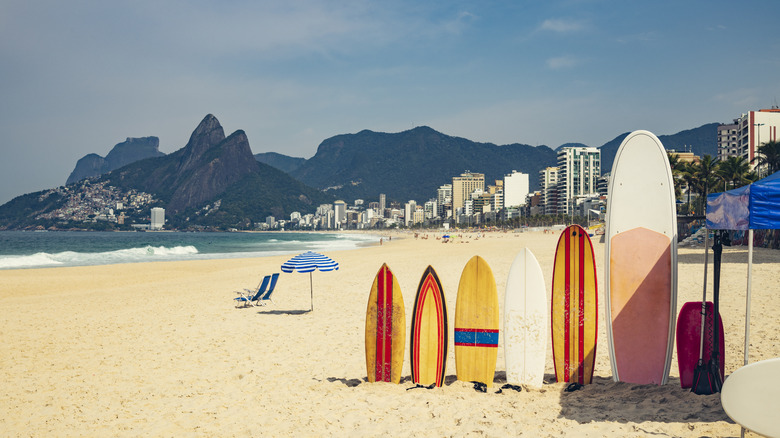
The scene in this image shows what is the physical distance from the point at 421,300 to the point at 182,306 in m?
7.45

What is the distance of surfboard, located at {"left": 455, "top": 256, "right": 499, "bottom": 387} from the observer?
4.48 m

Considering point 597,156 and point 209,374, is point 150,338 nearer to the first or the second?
point 209,374

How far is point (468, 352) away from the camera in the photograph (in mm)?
4578

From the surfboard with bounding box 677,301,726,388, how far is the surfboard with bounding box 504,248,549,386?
115 cm

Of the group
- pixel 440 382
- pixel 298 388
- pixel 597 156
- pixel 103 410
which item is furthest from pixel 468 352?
pixel 597 156

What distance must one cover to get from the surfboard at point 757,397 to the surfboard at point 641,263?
1712 millimetres

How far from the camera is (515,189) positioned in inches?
7111

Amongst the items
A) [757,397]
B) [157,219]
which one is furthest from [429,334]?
[157,219]

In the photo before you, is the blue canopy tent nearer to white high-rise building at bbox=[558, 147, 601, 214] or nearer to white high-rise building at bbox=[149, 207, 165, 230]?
white high-rise building at bbox=[558, 147, 601, 214]

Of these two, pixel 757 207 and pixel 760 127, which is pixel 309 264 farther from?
pixel 760 127

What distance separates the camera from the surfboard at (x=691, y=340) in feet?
13.1

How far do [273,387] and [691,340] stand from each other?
390cm

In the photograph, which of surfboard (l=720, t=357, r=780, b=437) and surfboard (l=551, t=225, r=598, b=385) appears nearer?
surfboard (l=720, t=357, r=780, b=437)

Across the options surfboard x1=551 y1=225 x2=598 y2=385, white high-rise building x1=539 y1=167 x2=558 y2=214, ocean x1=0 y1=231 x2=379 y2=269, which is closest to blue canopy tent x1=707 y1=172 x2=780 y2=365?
surfboard x1=551 y1=225 x2=598 y2=385
